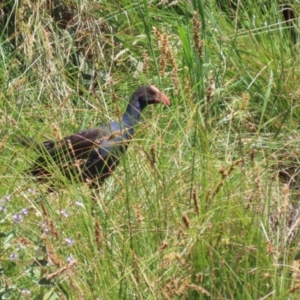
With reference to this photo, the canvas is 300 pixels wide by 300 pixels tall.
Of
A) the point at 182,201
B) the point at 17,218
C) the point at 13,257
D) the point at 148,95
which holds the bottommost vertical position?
the point at 148,95

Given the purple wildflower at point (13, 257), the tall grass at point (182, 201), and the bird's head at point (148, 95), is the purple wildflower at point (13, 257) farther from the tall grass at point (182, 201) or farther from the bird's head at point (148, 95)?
the bird's head at point (148, 95)

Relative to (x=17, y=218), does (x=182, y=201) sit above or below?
below

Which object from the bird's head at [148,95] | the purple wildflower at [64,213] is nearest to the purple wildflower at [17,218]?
the purple wildflower at [64,213]

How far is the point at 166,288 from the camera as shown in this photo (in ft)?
9.91

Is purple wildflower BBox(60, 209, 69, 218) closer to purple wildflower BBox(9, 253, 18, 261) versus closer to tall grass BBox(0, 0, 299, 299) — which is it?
tall grass BBox(0, 0, 299, 299)

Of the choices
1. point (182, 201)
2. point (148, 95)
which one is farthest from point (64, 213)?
point (148, 95)

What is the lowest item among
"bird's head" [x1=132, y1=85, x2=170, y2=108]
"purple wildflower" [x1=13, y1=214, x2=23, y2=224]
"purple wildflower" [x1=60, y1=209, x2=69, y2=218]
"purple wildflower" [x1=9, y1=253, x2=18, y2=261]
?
"bird's head" [x1=132, y1=85, x2=170, y2=108]

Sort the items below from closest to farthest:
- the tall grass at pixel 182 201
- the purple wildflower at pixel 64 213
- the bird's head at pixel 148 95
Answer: the tall grass at pixel 182 201 < the purple wildflower at pixel 64 213 < the bird's head at pixel 148 95

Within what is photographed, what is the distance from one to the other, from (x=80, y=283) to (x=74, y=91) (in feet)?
9.14

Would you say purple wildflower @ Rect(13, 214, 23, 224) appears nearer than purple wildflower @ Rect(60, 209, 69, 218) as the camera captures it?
Yes

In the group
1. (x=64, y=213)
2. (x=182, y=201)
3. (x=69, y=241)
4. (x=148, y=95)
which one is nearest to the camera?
(x=69, y=241)

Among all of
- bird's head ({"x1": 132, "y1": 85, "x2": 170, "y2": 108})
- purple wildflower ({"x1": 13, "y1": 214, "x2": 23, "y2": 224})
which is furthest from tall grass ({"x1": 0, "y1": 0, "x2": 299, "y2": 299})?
bird's head ({"x1": 132, "y1": 85, "x2": 170, "y2": 108})

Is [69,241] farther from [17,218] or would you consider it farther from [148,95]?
[148,95]

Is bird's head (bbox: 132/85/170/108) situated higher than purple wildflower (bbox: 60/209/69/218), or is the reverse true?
purple wildflower (bbox: 60/209/69/218)
